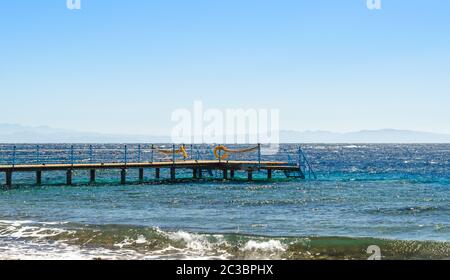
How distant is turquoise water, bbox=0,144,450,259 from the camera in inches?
722

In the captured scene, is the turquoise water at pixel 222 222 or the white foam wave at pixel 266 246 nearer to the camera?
the turquoise water at pixel 222 222

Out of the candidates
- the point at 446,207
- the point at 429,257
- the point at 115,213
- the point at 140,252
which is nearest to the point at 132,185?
the point at 115,213

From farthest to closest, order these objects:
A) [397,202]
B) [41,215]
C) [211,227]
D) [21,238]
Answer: [397,202] → [41,215] → [211,227] → [21,238]

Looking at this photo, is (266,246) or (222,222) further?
(222,222)

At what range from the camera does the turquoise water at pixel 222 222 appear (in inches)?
722

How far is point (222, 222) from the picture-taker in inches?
947

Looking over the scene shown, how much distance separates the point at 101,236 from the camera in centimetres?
2039

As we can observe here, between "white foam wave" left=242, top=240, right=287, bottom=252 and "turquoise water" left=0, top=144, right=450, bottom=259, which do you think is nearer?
"turquoise water" left=0, top=144, right=450, bottom=259
